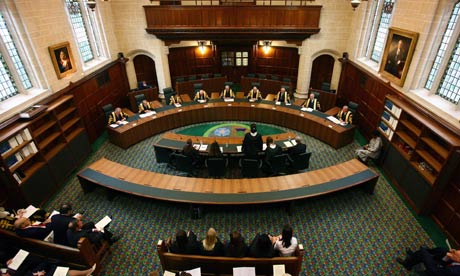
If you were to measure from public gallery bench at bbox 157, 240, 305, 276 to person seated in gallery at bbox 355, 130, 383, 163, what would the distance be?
5.56m

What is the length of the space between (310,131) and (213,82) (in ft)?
21.3

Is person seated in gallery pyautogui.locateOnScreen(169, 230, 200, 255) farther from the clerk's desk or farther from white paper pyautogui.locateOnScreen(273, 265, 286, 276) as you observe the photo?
the clerk's desk

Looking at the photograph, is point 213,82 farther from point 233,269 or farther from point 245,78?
point 233,269

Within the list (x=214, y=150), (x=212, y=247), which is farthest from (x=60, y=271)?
(x=214, y=150)

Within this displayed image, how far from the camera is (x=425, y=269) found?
17.2 ft

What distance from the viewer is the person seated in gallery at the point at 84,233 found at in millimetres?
5246

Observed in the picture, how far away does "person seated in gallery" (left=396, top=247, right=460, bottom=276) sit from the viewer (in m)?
4.67

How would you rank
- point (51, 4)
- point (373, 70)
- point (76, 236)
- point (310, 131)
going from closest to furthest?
1. point (76, 236)
2. point (51, 4)
3. point (373, 70)
4. point (310, 131)

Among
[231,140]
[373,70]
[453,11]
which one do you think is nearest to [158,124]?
[231,140]

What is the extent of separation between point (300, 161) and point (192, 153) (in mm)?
3438

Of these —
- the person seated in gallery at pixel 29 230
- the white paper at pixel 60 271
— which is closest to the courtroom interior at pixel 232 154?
the person seated in gallery at pixel 29 230

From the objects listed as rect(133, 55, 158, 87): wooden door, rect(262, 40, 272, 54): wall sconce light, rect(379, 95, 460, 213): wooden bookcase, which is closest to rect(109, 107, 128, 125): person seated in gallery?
rect(133, 55, 158, 87): wooden door

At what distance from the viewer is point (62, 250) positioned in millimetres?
5207

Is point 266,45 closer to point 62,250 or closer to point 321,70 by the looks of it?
point 321,70
